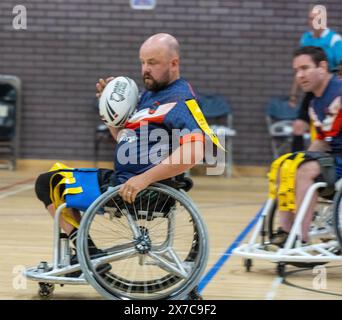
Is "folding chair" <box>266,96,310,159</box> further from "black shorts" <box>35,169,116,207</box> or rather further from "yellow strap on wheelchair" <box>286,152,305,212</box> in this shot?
"black shorts" <box>35,169,116,207</box>

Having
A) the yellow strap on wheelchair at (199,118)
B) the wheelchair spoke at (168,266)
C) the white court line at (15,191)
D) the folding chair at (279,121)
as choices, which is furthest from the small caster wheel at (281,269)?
the folding chair at (279,121)

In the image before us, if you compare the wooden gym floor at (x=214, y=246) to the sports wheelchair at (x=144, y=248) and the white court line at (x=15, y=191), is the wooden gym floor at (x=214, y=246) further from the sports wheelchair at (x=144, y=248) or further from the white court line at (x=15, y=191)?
the sports wheelchair at (x=144, y=248)

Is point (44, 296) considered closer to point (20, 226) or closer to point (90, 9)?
point (20, 226)

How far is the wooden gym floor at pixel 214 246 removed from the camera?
395 centimetres

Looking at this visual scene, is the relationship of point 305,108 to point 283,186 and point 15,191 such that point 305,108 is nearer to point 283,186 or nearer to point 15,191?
point 283,186

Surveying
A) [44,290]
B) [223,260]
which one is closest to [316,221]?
[223,260]

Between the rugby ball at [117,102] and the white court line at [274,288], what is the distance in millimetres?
1113

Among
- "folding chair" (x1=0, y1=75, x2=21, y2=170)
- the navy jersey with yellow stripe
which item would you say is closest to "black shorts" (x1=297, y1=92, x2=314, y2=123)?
the navy jersey with yellow stripe

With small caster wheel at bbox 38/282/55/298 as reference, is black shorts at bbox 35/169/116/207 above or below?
above

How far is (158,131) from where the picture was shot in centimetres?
351

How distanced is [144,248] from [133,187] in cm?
29

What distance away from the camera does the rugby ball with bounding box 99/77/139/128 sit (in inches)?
140

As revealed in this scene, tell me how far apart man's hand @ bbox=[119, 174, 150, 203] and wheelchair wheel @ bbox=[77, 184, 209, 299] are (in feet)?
0.18

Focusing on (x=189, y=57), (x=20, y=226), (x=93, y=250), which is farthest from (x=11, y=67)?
(x=93, y=250)
